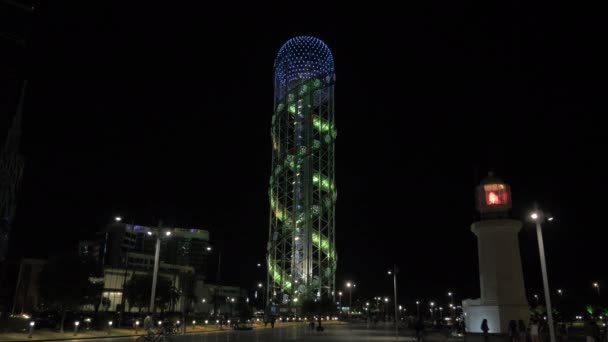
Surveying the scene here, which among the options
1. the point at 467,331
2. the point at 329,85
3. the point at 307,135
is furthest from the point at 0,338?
the point at 329,85

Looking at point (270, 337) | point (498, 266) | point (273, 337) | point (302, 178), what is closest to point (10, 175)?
point (302, 178)

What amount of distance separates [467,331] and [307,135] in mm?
50619

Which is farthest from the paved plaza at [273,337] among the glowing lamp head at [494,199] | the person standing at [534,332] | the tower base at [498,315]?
the glowing lamp head at [494,199]

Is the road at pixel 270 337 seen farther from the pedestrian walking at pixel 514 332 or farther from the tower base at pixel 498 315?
the pedestrian walking at pixel 514 332

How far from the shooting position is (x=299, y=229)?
79.9 meters

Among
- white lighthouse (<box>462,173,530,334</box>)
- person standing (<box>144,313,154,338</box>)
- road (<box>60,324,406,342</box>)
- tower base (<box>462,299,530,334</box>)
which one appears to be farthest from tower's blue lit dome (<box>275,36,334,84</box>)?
person standing (<box>144,313,154,338</box>)

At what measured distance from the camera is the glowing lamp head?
35.1 m

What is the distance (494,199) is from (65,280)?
34.7 metres

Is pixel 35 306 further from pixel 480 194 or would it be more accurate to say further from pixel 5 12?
pixel 480 194

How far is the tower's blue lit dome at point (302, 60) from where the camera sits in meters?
87.3

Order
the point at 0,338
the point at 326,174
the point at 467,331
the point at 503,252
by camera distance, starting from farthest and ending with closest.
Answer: the point at 326,174 → the point at 467,331 → the point at 503,252 → the point at 0,338

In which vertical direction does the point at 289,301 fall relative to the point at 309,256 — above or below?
below

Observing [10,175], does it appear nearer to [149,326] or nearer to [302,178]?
[302,178]

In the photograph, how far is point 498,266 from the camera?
111ft
